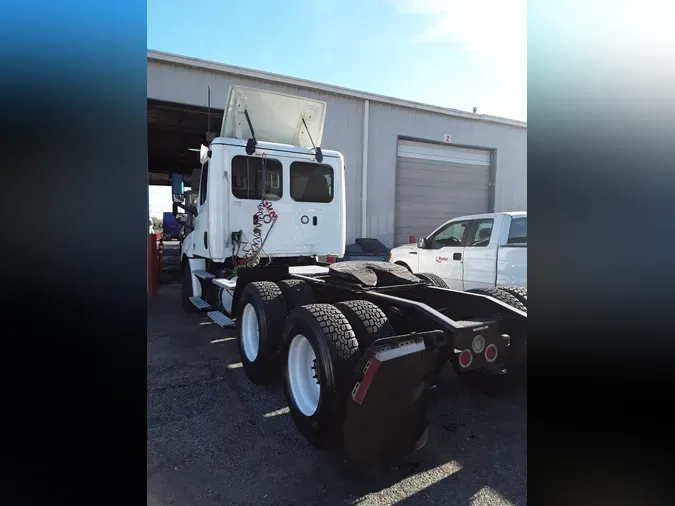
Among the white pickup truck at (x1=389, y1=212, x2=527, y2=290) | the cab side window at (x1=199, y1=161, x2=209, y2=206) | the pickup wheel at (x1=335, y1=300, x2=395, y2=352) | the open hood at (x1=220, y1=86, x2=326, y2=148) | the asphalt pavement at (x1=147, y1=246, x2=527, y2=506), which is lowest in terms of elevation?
the asphalt pavement at (x1=147, y1=246, x2=527, y2=506)

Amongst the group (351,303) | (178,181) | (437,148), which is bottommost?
(351,303)

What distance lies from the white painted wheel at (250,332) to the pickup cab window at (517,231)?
3908 millimetres

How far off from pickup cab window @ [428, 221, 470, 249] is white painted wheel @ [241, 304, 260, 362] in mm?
3892

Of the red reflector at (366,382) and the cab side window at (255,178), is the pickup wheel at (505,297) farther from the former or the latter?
the cab side window at (255,178)

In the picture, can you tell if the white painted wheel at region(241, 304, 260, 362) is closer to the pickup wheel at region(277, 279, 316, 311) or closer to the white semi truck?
the white semi truck

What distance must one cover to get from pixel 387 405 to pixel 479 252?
4.46 meters

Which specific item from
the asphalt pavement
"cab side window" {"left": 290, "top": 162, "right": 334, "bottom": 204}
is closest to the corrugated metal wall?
"cab side window" {"left": 290, "top": 162, "right": 334, "bottom": 204}

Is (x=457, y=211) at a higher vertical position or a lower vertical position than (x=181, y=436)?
higher

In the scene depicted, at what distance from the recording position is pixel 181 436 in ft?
10.3

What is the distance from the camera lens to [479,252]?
6367mm

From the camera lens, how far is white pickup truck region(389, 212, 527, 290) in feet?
19.4
